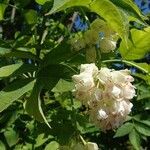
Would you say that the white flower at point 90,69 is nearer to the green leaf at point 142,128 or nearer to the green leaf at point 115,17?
the green leaf at point 115,17

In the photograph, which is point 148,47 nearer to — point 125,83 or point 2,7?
point 125,83

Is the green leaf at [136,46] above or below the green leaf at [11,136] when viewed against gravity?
above

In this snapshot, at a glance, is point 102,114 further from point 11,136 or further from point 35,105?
point 11,136

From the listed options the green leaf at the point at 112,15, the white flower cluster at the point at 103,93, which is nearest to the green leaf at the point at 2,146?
the white flower cluster at the point at 103,93

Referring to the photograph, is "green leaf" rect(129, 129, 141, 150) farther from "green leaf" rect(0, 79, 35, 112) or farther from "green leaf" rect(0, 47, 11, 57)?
"green leaf" rect(0, 79, 35, 112)

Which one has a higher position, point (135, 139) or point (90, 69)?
point (90, 69)

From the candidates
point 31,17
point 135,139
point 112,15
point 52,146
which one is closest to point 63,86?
point 112,15
